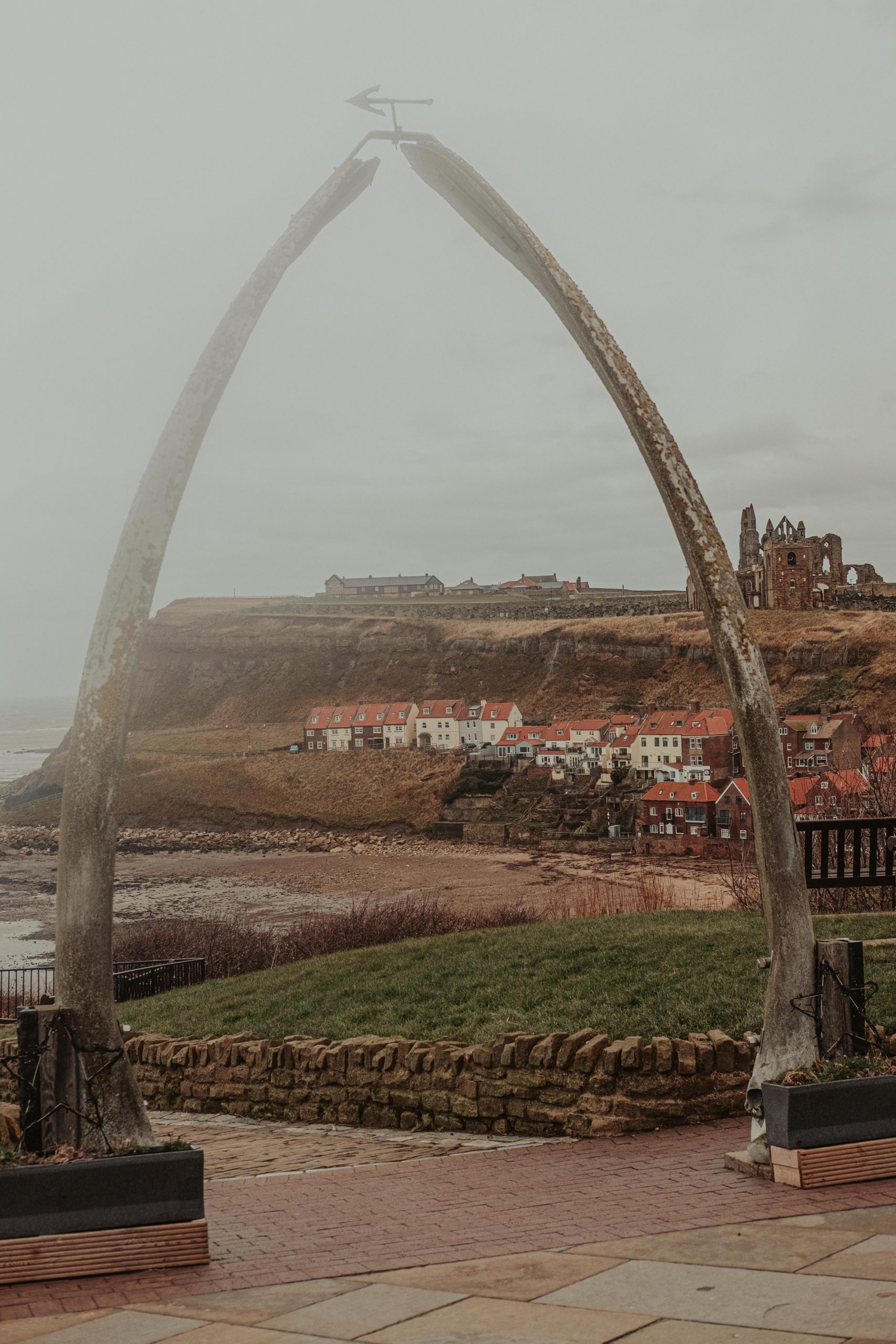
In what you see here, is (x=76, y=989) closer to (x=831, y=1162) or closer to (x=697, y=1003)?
(x=831, y=1162)

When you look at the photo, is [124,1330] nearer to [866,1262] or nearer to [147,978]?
[866,1262]

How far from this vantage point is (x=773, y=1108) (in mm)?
5715

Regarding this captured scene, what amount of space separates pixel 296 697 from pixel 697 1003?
367 feet

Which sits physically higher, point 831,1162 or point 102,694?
point 102,694

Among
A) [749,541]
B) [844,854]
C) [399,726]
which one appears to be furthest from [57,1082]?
[749,541]

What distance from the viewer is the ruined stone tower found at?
105m

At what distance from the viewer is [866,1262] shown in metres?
4.25

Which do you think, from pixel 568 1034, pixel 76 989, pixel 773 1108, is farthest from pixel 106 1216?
pixel 568 1034

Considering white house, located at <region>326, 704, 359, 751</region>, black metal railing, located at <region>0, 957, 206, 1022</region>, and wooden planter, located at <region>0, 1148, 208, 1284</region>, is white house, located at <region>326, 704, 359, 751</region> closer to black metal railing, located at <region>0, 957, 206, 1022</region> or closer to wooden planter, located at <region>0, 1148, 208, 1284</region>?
black metal railing, located at <region>0, 957, 206, 1022</region>

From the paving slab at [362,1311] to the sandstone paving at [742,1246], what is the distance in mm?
876

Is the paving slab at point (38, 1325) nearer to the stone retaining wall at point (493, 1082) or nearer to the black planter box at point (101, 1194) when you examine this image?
the black planter box at point (101, 1194)

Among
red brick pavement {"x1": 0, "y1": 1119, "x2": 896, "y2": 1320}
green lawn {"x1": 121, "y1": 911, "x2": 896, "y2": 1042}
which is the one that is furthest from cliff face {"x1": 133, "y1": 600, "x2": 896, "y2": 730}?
red brick pavement {"x1": 0, "y1": 1119, "x2": 896, "y2": 1320}

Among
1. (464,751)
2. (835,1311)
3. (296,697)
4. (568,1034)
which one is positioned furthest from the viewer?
(296,697)

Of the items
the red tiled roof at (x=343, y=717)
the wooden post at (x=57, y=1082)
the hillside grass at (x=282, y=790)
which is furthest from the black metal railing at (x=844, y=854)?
the red tiled roof at (x=343, y=717)
